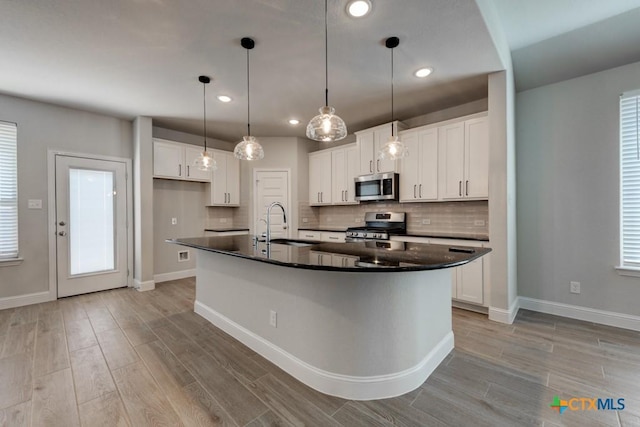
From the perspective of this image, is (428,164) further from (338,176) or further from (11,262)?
(11,262)

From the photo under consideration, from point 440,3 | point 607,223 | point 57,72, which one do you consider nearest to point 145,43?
point 57,72

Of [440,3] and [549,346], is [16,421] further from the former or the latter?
[549,346]

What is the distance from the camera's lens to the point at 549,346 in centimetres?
248

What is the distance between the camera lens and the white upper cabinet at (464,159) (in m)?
3.35

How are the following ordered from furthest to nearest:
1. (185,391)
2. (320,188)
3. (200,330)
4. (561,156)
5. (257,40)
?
(320,188)
(561,156)
(200,330)
(257,40)
(185,391)

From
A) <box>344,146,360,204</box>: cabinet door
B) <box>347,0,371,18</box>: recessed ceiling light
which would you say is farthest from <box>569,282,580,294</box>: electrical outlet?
<box>347,0,371,18</box>: recessed ceiling light

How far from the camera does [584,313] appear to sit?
10.1 ft

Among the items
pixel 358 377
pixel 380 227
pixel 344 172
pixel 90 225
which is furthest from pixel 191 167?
pixel 358 377

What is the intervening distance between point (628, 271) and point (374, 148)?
3.28 meters

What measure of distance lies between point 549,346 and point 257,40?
379 centimetres

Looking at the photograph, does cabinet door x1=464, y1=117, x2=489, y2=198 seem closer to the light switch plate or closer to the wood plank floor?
the wood plank floor

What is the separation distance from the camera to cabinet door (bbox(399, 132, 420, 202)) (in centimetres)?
395

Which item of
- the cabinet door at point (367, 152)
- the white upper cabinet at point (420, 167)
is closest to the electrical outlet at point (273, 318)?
the white upper cabinet at point (420, 167)

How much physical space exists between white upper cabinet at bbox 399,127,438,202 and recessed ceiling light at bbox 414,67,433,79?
927 millimetres
